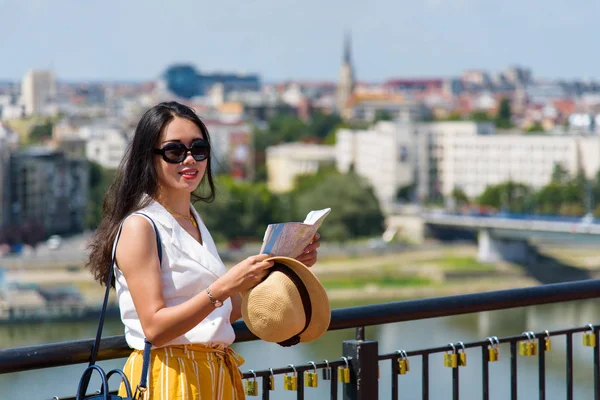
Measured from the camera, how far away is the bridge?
2573cm

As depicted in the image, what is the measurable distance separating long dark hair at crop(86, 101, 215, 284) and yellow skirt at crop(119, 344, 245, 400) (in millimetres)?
104

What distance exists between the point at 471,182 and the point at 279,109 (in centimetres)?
2634

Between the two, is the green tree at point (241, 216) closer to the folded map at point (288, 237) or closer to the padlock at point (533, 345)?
the padlock at point (533, 345)

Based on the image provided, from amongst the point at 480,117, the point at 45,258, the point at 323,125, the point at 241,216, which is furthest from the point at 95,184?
the point at 323,125

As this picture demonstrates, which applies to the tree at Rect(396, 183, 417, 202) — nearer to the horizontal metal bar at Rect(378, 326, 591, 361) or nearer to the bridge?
the bridge

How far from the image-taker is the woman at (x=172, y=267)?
1184 millimetres

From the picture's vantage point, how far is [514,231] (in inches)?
1053

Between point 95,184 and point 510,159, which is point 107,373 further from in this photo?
point 510,159

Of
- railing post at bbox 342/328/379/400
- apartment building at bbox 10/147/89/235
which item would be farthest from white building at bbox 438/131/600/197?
railing post at bbox 342/328/379/400

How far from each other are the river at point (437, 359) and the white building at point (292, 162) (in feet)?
82.2

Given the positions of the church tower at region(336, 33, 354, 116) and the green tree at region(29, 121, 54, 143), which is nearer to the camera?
the green tree at region(29, 121, 54, 143)

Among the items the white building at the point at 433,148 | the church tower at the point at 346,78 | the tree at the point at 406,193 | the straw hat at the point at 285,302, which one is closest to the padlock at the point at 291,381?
the straw hat at the point at 285,302

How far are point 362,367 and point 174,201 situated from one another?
35cm

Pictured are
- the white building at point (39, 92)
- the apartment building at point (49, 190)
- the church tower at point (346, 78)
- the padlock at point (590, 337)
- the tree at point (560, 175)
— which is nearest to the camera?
the padlock at point (590, 337)
